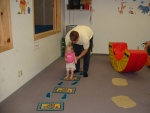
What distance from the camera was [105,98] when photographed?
8.68ft

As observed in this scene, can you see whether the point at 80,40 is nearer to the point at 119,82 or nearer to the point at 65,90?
the point at 65,90

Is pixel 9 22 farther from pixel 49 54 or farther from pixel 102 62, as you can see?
pixel 102 62

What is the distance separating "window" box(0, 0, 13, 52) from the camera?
2363 mm

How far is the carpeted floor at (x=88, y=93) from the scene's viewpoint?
236 centimetres

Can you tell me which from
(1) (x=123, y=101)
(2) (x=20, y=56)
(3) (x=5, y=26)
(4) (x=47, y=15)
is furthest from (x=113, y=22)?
(3) (x=5, y=26)

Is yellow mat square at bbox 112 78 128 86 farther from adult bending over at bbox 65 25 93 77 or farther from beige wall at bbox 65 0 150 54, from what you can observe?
beige wall at bbox 65 0 150 54

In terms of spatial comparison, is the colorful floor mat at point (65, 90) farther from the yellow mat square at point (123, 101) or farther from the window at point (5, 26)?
the window at point (5, 26)

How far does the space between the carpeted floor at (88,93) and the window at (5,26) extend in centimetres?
76

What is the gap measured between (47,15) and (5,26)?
3015 millimetres

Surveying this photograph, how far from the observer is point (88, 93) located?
2811 mm

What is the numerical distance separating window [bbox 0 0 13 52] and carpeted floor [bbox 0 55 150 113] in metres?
0.76

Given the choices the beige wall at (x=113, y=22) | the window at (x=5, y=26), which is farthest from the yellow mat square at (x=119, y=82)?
the beige wall at (x=113, y=22)

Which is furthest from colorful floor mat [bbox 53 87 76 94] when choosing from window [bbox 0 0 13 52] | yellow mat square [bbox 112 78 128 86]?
window [bbox 0 0 13 52]

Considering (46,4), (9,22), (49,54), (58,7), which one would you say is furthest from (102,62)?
(9,22)
